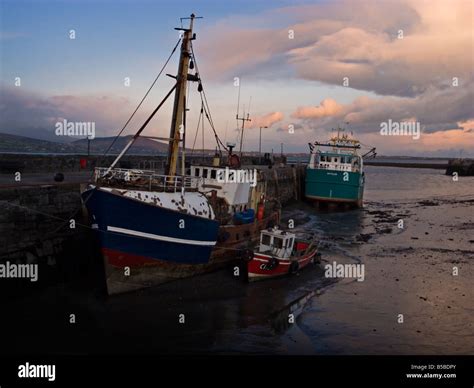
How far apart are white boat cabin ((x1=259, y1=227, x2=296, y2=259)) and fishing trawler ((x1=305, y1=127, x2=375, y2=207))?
2854 cm

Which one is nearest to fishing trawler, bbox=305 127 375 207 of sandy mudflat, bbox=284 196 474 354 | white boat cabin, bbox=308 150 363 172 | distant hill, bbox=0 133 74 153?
white boat cabin, bbox=308 150 363 172

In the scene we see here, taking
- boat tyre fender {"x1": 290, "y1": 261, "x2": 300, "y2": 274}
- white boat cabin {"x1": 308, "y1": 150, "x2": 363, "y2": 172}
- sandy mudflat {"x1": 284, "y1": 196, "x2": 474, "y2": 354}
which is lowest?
sandy mudflat {"x1": 284, "y1": 196, "x2": 474, "y2": 354}

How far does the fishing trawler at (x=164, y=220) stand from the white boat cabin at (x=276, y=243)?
158 centimetres

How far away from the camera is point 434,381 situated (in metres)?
9.94

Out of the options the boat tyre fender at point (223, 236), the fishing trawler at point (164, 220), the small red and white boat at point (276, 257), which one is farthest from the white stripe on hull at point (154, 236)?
the small red and white boat at point (276, 257)

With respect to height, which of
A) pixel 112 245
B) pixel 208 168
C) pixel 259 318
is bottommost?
pixel 259 318

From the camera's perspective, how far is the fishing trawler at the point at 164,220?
17.5 m

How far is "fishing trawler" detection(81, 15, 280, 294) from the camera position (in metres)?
17.5

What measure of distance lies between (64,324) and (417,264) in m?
19.1

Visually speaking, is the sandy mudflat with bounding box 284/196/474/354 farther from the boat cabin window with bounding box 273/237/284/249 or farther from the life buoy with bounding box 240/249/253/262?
the life buoy with bounding box 240/249/253/262

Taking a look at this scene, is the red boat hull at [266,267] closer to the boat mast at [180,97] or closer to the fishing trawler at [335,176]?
the boat mast at [180,97]

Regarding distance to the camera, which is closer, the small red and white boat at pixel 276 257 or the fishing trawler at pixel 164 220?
the fishing trawler at pixel 164 220

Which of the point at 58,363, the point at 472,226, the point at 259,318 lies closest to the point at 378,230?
the point at 472,226

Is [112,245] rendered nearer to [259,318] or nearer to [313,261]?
[259,318]
